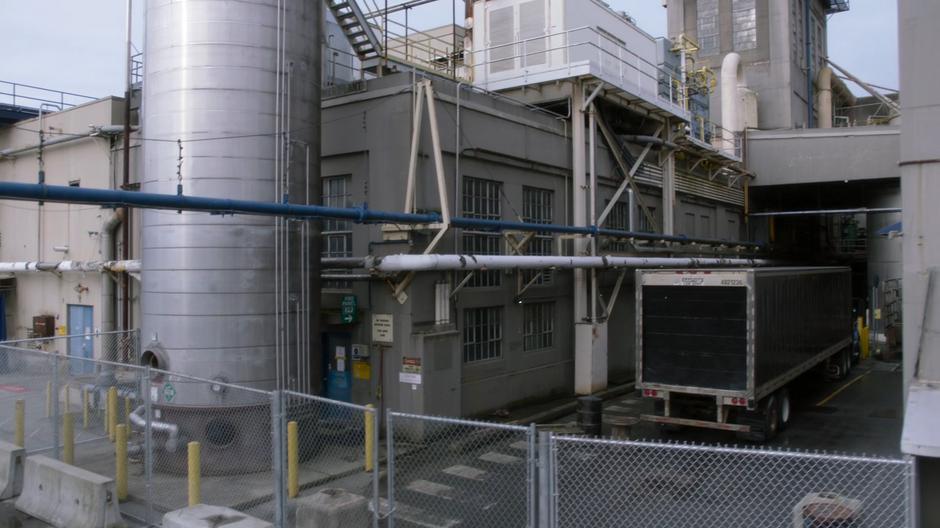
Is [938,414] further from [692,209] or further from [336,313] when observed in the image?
[692,209]

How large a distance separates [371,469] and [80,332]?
11973mm

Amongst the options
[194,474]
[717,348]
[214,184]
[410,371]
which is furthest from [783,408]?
[214,184]

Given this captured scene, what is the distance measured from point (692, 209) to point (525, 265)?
13056mm

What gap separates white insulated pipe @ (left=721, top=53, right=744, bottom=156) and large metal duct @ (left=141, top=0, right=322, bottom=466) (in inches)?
912

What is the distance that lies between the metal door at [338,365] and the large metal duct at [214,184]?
10.5ft

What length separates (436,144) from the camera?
13.5m

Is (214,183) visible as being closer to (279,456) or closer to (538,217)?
(279,456)

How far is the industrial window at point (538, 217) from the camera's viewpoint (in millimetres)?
17266

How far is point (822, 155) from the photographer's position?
28422 millimetres

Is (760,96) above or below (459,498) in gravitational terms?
above

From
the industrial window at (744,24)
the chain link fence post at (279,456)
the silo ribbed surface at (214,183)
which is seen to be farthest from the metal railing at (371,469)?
the industrial window at (744,24)

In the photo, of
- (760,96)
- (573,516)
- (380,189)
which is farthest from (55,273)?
(760,96)

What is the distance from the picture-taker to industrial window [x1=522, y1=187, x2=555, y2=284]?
17.3 meters

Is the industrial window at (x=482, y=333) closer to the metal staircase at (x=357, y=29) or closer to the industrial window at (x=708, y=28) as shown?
the metal staircase at (x=357, y=29)
